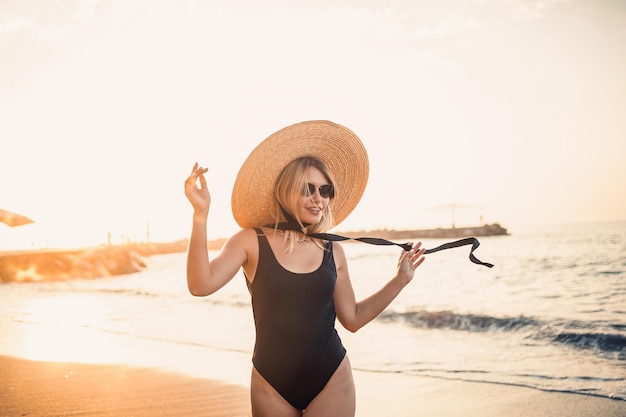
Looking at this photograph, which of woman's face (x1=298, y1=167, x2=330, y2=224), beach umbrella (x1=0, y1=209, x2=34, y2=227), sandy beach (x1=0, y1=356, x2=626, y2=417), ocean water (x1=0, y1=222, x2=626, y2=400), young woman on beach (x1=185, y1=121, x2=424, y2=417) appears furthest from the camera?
beach umbrella (x1=0, y1=209, x2=34, y2=227)

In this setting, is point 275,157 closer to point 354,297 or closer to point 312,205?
point 312,205

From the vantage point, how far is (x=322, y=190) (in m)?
2.67

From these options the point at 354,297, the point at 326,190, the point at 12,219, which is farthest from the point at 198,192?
the point at 12,219

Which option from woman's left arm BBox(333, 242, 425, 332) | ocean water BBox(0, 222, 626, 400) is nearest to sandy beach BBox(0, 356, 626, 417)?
ocean water BBox(0, 222, 626, 400)

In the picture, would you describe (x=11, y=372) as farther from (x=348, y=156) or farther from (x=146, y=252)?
(x=146, y=252)

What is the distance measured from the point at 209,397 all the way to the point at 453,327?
693cm

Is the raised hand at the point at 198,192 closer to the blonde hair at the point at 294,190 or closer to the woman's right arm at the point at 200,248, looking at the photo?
the woman's right arm at the point at 200,248

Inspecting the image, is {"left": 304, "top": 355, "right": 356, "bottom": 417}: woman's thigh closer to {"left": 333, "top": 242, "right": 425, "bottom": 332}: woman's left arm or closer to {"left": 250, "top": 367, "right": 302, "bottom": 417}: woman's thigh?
{"left": 250, "top": 367, "right": 302, "bottom": 417}: woman's thigh

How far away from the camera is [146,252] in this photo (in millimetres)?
89812

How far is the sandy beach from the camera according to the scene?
5203 millimetres

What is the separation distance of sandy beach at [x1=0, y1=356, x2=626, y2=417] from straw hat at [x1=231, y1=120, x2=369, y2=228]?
3093 mm

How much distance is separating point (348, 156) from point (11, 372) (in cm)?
569

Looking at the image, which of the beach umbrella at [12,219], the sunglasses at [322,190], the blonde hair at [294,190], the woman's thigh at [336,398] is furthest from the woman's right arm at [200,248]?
the beach umbrella at [12,219]

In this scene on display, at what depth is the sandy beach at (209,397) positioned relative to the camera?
5.20 meters
